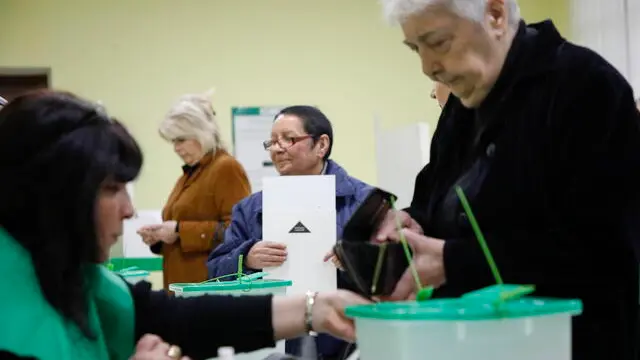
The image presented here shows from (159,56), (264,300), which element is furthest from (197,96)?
(264,300)

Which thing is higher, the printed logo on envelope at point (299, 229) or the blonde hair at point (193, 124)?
the blonde hair at point (193, 124)

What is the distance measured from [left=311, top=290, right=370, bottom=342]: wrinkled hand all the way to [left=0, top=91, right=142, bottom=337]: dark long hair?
0.36 metres

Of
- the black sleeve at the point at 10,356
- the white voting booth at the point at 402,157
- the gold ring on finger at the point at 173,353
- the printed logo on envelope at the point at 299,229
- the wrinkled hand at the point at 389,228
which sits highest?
the white voting booth at the point at 402,157

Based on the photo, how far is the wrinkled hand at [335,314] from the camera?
1193 mm

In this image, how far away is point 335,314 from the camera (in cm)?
122

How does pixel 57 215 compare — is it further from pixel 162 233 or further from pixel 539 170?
pixel 162 233

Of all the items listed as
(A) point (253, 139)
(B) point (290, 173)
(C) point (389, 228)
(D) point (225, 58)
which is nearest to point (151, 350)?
(C) point (389, 228)

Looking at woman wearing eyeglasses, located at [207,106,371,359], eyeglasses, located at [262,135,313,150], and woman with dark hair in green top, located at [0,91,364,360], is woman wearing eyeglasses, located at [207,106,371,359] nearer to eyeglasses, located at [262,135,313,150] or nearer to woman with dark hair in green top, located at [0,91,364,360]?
eyeglasses, located at [262,135,313,150]

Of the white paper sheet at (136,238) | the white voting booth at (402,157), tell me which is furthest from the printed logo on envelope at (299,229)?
the white paper sheet at (136,238)

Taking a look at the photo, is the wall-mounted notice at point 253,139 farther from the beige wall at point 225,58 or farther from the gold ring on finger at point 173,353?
the gold ring on finger at point 173,353

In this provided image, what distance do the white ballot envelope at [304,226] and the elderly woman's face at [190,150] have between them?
1013 mm

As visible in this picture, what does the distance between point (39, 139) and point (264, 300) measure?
47 cm

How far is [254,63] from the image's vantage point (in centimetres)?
432

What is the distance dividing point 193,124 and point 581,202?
91.6 inches
